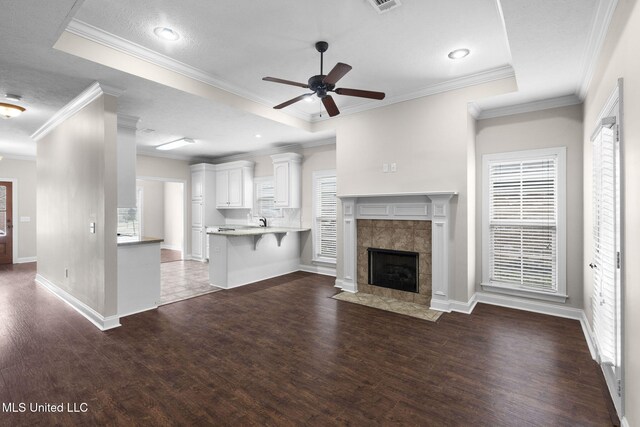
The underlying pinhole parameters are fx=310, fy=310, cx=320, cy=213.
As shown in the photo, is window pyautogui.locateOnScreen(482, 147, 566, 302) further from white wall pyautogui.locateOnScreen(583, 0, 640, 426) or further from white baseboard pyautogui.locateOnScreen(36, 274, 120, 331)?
white baseboard pyautogui.locateOnScreen(36, 274, 120, 331)

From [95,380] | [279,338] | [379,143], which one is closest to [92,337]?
[95,380]

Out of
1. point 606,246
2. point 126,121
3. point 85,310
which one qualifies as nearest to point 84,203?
point 126,121

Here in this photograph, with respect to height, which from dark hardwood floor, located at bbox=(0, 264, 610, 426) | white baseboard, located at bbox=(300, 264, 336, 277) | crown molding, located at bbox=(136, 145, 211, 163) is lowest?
dark hardwood floor, located at bbox=(0, 264, 610, 426)

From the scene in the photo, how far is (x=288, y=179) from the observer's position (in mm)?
6566

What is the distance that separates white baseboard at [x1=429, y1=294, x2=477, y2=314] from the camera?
405cm

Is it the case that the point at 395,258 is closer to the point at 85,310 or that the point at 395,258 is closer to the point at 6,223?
the point at 85,310

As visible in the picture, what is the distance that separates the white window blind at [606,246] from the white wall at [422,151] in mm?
1397

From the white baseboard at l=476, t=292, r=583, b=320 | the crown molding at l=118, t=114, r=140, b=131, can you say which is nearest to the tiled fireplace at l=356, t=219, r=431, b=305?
the white baseboard at l=476, t=292, r=583, b=320

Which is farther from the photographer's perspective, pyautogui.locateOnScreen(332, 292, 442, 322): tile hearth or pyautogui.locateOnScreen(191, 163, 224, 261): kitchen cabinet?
pyautogui.locateOnScreen(191, 163, 224, 261): kitchen cabinet

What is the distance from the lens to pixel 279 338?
3270mm

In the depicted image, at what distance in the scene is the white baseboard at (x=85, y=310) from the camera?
Result: 3.56 meters

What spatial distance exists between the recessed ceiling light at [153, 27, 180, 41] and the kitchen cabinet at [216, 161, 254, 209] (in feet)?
15.0

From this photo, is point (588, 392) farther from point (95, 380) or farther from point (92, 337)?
point (92, 337)

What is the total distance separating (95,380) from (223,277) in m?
2.78
